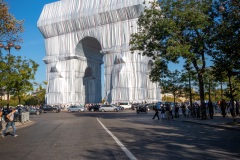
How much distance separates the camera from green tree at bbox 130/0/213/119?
25047 millimetres

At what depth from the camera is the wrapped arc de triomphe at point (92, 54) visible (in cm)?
6109

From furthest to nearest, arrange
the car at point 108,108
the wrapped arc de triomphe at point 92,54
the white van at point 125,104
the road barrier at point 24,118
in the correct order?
the wrapped arc de triomphe at point 92,54 → the white van at point 125,104 → the car at point 108,108 → the road barrier at point 24,118

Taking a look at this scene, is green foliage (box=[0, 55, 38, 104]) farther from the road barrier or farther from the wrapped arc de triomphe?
the wrapped arc de triomphe

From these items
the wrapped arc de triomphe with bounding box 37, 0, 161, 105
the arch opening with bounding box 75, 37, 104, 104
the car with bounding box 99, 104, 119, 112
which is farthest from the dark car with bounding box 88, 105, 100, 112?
the arch opening with bounding box 75, 37, 104, 104

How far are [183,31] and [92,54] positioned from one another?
166 ft

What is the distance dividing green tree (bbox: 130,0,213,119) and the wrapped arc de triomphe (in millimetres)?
32597

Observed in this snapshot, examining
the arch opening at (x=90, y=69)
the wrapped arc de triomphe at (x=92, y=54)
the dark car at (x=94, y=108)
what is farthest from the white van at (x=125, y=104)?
the arch opening at (x=90, y=69)

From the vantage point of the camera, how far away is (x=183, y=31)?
27203 mm

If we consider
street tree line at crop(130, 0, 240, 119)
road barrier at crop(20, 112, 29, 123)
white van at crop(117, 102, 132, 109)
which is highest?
street tree line at crop(130, 0, 240, 119)

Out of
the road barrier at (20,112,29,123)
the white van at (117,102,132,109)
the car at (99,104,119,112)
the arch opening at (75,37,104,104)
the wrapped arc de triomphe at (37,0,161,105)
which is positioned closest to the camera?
the road barrier at (20,112,29,123)

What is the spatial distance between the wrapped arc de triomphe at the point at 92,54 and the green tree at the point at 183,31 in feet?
107

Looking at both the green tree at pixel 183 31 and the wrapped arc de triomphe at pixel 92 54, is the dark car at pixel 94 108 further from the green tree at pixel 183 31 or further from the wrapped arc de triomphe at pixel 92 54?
the green tree at pixel 183 31

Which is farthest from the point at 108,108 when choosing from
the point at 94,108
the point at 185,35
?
the point at 185,35

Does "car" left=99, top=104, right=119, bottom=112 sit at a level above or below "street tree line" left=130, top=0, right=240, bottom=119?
below
